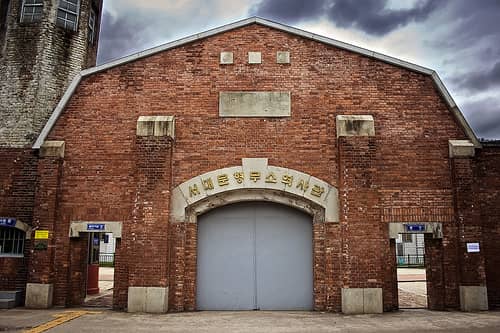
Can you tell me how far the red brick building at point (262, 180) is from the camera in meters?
11.1

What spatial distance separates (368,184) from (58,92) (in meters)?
9.74

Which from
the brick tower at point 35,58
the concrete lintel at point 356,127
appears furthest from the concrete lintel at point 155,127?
the concrete lintel at point 356,127

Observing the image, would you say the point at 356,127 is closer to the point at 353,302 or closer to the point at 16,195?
the point at 353,302

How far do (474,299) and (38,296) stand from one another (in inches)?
417

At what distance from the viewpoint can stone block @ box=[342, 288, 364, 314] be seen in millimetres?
10562

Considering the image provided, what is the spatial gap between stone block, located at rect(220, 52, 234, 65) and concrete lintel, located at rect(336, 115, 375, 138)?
11.2 feet

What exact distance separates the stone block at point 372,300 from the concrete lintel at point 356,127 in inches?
149

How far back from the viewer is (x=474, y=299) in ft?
35.6

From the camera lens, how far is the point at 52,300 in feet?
37.1

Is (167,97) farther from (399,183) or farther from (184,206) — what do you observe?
(399,183)

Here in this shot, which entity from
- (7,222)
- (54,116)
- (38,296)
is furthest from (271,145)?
(7,222)

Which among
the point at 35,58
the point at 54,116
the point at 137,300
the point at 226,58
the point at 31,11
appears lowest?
the point at 137,300

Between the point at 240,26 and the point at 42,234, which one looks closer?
the point at 42,234

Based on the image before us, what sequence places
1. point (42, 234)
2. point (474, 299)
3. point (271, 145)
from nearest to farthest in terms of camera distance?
1. point (474, 299)
2. point (42, 234)
3. point (271, 145)
